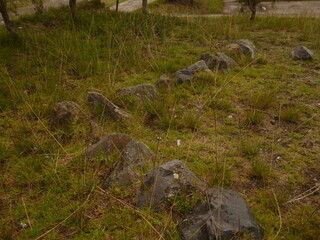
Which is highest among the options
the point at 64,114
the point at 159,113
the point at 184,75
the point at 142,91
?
the point at 184,75

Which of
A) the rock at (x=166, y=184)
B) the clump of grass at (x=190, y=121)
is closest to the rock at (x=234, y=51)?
the clump of grass at (x=190, y=121)

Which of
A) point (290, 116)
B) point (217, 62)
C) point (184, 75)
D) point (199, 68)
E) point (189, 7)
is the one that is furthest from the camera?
point (189, 7)

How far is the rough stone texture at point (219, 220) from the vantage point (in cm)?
204

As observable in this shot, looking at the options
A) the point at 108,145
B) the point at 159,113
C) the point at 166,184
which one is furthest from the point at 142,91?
the point at 166,184

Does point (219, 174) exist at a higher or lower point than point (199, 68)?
lower

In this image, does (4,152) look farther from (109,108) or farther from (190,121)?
(190,121)

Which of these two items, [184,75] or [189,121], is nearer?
[189,121]

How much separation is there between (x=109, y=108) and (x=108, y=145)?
94 cm

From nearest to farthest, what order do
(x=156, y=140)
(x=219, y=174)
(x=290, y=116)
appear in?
(x=219, y=174)
(x=156, y=140)
(x=290, y=116)

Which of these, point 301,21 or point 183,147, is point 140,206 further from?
point 301,21

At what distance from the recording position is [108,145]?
10.2 ft

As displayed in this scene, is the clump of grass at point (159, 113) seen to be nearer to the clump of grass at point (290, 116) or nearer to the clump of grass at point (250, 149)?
the clump of grass at point (250, 149)

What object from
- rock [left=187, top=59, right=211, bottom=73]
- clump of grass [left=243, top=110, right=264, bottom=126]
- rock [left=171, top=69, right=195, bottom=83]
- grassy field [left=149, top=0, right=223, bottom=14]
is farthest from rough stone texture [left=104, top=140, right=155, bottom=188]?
grassy field [left=149, top=0, right=223, bottom=14]

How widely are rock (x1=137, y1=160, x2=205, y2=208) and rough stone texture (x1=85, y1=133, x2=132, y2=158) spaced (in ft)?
2.22
